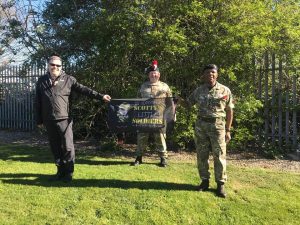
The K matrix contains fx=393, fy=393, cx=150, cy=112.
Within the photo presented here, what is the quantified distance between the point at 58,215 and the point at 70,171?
1269 millimetres

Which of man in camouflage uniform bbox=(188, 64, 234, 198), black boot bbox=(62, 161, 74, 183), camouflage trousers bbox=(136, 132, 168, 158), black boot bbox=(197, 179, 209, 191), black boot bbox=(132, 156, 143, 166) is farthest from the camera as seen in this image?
black boot bbox=(132, 156, 143, 166)

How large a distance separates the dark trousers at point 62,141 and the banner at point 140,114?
1002 millimetres

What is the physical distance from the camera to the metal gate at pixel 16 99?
1363 centimetres

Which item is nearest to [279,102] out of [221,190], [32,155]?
[221,190]

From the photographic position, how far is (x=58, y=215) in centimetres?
524

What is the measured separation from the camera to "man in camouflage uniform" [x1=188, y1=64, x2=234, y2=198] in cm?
578

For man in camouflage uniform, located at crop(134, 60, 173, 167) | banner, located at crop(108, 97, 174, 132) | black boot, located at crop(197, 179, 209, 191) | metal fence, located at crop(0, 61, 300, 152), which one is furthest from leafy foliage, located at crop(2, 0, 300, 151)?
black boot, located at crop(197, 179, 209, 191)

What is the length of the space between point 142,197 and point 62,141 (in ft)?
5.33

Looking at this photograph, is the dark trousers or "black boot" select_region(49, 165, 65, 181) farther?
"black boot" select_region(49, 165, 65, 181)

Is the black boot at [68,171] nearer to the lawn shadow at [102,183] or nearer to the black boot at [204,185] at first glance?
the lawn shadow at [102,183]

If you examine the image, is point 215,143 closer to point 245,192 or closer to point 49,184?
point 245,192

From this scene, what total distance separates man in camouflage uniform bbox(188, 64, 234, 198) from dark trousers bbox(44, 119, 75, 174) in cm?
211

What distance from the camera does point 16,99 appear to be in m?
14.2

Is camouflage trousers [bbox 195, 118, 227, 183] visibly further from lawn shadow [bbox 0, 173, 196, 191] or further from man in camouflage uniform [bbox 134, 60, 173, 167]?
man in camouflage uniform [bbox 134, 60, 173, 167]
